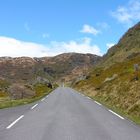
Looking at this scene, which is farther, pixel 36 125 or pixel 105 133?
pixel 36 125

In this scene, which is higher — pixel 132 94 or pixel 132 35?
pixel 132 35

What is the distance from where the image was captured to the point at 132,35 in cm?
13275

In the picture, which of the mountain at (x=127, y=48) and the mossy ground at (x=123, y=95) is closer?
the mossy ground at (x=123, y=95)

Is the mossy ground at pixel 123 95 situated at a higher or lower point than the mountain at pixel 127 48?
lower

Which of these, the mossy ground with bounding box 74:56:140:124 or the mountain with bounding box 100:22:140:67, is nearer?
the mossy ground with bounding box 74:56:140:124

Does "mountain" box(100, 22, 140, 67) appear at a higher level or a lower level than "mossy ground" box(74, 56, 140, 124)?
higher

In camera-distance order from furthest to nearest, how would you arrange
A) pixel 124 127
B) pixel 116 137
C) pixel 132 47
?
pixel 132 47 < pixel 124 127 < pixel 116 137

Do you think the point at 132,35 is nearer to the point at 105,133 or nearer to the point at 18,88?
the point at 18,88

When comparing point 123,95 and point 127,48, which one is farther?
point 127,48

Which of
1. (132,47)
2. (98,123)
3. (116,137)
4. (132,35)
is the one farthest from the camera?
(132,35)

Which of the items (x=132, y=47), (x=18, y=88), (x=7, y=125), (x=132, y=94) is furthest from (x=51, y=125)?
(x=132, y=47)

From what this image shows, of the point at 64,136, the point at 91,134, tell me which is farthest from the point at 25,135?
the point at 91,134

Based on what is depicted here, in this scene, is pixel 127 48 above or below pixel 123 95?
above

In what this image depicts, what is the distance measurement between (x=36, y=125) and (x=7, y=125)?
123 cm
